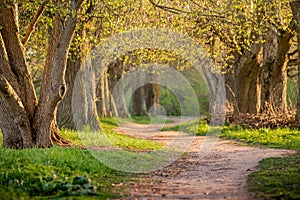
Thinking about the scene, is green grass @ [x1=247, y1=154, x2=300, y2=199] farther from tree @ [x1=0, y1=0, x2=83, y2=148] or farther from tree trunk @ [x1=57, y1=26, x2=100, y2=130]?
tree trunk @ [x1=57, y1=26, x2=100, y2=130]

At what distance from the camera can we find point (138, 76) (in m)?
44.3

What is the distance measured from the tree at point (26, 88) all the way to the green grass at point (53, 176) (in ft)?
7.08

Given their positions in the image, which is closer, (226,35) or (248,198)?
(248,198)

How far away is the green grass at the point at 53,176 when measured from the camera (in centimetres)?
655

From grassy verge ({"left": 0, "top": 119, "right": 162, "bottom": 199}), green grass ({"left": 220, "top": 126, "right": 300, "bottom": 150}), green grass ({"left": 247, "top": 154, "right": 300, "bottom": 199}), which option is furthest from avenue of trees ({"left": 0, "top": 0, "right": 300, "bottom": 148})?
green grass ({"left": 247, "top": 154, "right": 300, "bottom": 199})

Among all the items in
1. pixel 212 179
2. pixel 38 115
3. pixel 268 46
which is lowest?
pixel 212 179

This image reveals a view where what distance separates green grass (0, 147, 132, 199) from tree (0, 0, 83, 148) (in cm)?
216

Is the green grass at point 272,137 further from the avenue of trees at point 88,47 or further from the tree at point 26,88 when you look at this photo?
the tree at point 26,88

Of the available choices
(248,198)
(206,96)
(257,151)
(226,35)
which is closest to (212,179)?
(248,198)

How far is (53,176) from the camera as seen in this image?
7.20m

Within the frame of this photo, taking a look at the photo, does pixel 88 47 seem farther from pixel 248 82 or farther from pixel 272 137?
pixel 248 82

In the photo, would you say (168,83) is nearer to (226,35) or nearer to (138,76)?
(138,76)

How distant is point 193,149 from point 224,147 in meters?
1.04

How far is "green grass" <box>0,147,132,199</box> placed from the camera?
6551mm
